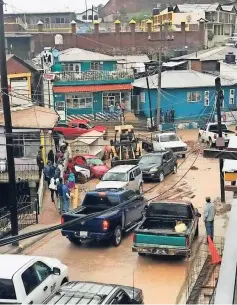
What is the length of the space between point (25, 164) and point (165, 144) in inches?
420

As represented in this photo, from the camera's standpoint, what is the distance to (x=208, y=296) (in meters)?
12.8

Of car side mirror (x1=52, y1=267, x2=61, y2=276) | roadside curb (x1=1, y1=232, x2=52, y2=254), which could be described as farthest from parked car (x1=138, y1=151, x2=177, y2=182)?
car side mirror (x1=52, y1=267, x2=61, y2=276)

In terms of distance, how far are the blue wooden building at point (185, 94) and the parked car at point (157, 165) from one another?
18.6m

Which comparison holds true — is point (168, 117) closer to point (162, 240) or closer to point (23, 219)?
point (23, 219)

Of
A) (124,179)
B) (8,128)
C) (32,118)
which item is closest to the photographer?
(8,128)

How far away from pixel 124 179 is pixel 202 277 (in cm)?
1032

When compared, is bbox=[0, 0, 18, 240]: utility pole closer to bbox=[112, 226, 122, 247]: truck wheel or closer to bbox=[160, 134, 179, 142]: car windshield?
bbox=[112, 226, 122, 247]: truck wheel

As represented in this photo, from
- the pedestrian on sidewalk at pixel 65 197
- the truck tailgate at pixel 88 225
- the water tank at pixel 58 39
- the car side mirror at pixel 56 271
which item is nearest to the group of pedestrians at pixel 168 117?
the pedestrian on sidewalk at pixel 65 197

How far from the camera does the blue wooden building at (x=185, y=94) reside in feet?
→ 158

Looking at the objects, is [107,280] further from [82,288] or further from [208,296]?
[82,288]

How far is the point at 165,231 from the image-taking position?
15.6m

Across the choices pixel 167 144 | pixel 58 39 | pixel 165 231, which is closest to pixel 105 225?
pixel 165 231

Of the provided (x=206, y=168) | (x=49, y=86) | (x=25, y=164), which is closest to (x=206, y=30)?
(x=49, y=86)

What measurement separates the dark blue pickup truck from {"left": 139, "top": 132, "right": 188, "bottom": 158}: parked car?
14212mm
